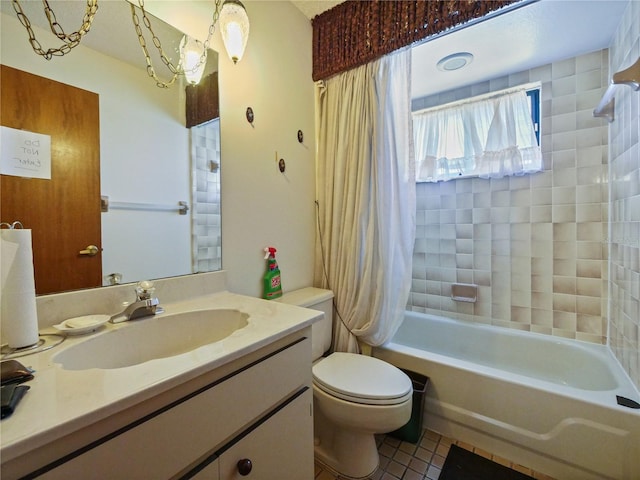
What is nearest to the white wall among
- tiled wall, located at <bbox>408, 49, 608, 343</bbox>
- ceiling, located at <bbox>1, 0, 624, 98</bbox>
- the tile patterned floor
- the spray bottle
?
the spray bottle

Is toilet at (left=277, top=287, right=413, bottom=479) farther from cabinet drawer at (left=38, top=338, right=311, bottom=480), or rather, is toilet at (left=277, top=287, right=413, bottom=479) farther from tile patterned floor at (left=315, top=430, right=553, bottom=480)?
cabinet drawer at (left=38, top=338, right=311, bottom=480)

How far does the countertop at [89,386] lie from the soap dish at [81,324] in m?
0.02

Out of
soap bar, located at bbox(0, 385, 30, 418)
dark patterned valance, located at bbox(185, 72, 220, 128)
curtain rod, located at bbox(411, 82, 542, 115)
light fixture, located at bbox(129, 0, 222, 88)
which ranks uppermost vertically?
curtain rod, located at bbox(411, 82, 542, 115)

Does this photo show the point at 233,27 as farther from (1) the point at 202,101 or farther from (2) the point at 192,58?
(1) the point at 202,101

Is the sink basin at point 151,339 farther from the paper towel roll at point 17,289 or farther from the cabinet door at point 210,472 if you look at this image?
the cabinet door at point 210,472

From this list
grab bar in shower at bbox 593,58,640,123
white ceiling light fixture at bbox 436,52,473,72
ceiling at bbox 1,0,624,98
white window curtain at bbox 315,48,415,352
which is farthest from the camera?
white ceiling light fixture at bbox 436,52,473,72

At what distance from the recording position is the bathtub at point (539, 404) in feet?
3.83

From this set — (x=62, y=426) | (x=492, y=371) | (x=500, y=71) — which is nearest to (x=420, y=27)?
(x=500, y=71)

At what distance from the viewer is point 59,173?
84cm

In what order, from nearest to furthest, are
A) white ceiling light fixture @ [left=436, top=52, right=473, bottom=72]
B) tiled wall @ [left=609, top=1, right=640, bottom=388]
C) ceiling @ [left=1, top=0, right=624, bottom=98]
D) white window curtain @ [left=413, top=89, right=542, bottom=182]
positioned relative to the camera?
ceiling @ [left=1, top=0, right=624, bottom=98]
tiled wall @ [left=609, top=1, right=640, bottom=388]
white ceiling light fixture @ [left=436, top=52, right=473, bottom=72]
white window curtain @ [left=413, top=89, right=542, bottom=182]

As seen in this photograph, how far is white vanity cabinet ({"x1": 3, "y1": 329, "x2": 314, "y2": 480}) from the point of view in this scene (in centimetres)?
47

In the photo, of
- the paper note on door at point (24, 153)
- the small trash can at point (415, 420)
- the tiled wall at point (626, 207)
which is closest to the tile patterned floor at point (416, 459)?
the small trash can at point (415, 420)

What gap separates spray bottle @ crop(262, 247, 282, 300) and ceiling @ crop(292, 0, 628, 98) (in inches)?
57.4

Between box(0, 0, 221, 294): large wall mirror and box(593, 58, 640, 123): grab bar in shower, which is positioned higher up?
box(593, 58, 640, 123): grab bar in shower
